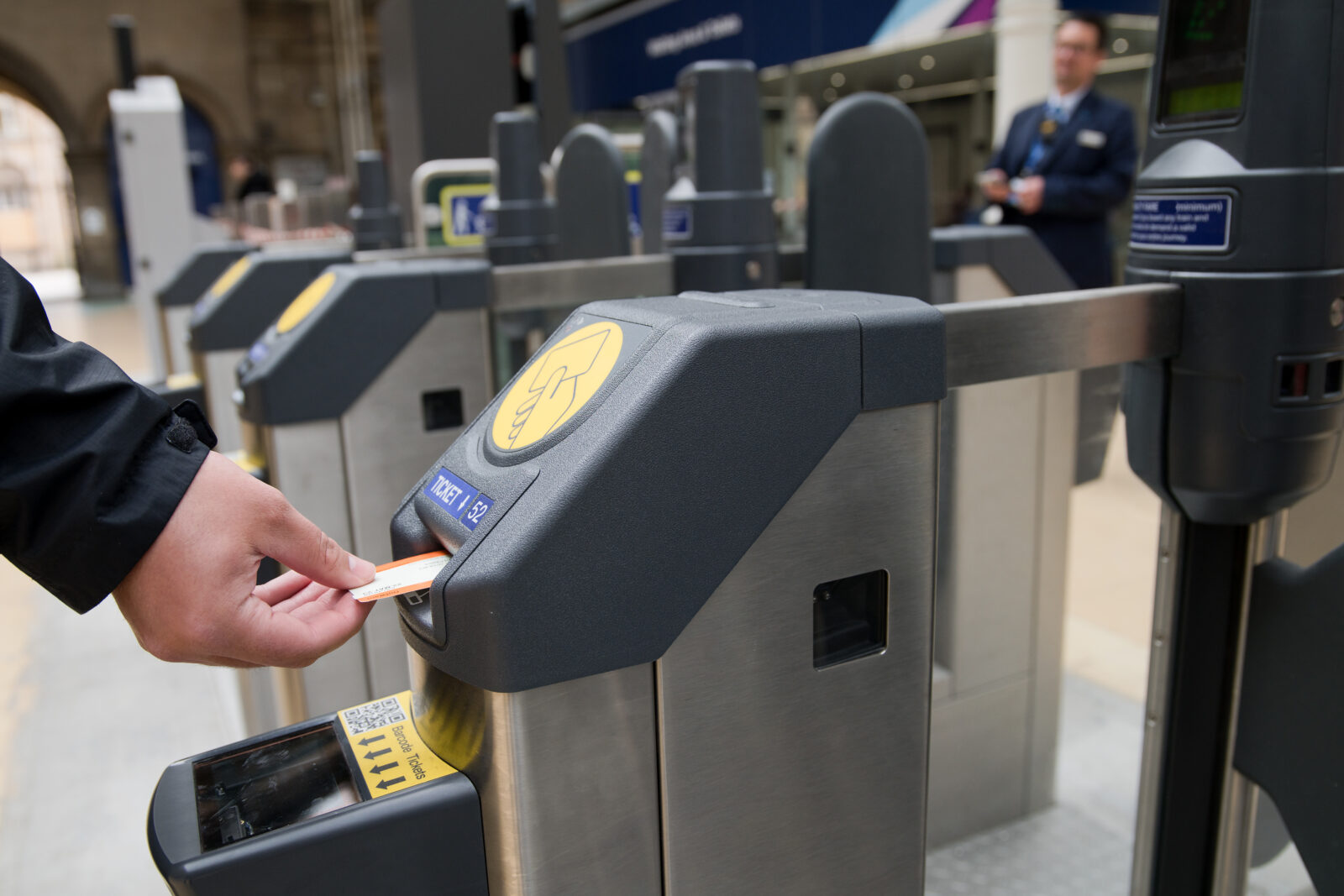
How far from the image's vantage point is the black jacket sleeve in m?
0.57

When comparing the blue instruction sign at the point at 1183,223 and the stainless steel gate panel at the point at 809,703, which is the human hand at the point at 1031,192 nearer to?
the blue instruction sign at the point at 1183,223

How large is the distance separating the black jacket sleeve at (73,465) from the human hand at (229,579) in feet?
0.05

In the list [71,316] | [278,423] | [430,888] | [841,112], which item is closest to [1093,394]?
[841,112]

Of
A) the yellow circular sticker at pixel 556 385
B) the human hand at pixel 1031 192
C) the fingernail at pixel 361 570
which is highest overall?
the human hand at pixel 1031 192

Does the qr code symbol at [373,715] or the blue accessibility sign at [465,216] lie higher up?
the blue accessibility sign at [465,216]

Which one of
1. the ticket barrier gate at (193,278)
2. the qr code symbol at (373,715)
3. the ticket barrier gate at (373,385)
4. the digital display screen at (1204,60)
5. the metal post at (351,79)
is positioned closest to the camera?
the qr code symbol at (373,715)

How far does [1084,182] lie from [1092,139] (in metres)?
0.12

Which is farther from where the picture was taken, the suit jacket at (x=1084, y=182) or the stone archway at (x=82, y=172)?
the stone archway at (x=82, y=172)

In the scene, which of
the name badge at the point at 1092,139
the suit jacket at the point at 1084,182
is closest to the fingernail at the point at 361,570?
the suit jacket at the point at 1084,182

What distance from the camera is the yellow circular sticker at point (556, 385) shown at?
1.97ft

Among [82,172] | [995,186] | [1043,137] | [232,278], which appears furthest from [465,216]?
[82,172]

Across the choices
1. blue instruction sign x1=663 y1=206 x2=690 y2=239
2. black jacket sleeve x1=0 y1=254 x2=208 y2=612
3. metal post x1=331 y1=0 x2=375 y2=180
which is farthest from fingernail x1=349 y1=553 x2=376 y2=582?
metal post x1=331 y1=0 x2=375 y2=180

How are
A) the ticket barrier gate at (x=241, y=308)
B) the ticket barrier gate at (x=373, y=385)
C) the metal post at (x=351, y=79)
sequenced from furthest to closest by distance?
the metal post at (x=351, y=79)
the ticket barrier gate at (x=241, y=308)
the ticket barrier gate at (x=373, y=385)

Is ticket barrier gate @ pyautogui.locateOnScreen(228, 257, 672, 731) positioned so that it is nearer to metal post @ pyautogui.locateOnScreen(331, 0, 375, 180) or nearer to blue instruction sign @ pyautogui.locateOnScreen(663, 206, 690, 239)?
blue instruction sign @ pyautogui.locateOnScreen(663, 206, 690, 239)
